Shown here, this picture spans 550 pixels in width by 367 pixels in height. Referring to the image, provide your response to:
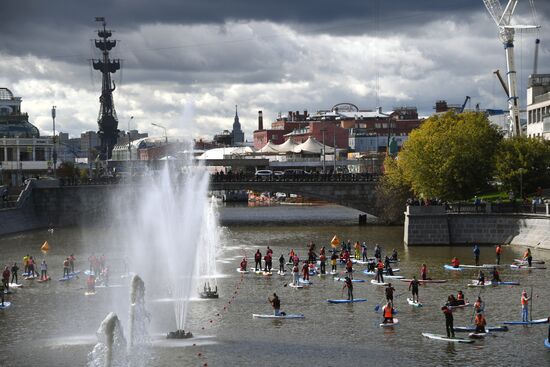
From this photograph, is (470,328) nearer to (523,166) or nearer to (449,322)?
(449,322)

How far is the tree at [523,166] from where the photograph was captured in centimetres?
10156

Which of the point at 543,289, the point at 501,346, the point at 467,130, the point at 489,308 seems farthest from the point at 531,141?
the point at 501,346

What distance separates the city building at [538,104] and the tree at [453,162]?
3547 centimetres

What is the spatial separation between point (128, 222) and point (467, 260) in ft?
198

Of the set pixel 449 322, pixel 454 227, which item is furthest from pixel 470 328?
pixel 454 227

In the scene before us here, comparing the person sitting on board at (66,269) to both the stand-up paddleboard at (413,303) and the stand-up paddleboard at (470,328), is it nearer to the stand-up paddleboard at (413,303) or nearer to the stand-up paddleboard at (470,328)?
the stand-up paddleboard at (413,303)

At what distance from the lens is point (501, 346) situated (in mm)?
45625

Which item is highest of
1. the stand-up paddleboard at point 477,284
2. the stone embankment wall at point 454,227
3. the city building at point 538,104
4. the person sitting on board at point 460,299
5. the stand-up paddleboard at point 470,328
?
the city building at point 538,104

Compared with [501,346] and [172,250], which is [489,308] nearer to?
[501,346]

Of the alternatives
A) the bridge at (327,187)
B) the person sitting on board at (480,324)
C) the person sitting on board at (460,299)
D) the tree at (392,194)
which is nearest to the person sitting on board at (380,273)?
the person sitting on board at (460,299)

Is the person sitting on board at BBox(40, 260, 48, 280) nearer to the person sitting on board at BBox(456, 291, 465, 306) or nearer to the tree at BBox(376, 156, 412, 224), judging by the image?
the person sitting on board at BBox(456, 291, 465, 306)

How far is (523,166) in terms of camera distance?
102 metres

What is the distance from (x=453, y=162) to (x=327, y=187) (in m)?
26.8

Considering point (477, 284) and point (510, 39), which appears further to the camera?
point (510, 39)
